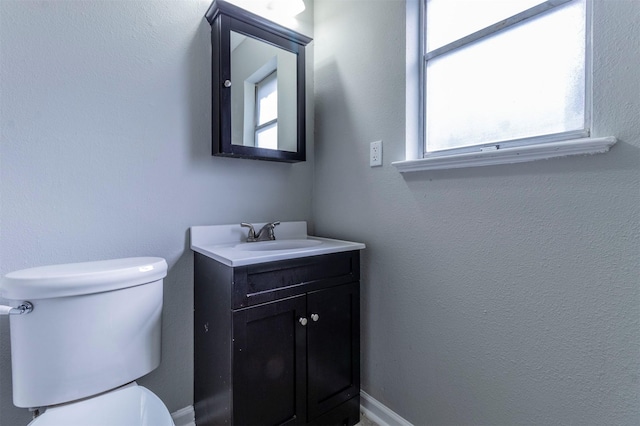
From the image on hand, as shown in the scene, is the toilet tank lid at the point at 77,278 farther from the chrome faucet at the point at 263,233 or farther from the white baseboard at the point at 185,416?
the white baseboard at the point at 185,416

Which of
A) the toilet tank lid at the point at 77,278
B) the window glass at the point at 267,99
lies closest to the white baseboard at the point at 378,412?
the toilet tank lid at the point at 77,278

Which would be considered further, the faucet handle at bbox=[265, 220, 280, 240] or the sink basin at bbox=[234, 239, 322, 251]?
the faucet handle at bbox=[265, 220, 280, 240]

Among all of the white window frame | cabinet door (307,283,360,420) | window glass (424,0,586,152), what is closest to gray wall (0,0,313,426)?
cabinet door (307,283,360,420)

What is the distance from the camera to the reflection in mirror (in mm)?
1393

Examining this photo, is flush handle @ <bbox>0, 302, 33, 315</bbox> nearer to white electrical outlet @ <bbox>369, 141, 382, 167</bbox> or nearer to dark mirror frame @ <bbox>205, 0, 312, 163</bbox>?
dark mirror frame @ <bbox>205, 0, 312, 163</bbox>

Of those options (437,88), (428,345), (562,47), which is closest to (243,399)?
(428,345)

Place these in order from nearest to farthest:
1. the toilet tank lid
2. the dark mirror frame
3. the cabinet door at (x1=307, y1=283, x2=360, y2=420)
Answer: the toilet tank lid → the cabinet door at (x1=307, y1=283, x2=360, y2=420) → the dark mirror frame

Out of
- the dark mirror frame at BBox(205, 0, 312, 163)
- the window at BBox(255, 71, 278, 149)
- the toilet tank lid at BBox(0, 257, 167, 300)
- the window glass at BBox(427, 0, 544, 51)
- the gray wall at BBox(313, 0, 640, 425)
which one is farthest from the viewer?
the window at BBox(255, 71, 278, 149)

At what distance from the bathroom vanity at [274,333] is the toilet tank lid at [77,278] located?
24 cm

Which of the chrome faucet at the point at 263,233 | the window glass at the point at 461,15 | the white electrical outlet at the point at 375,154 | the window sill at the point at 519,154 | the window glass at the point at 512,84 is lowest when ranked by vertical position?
the chrome faucet at the point at 263,233

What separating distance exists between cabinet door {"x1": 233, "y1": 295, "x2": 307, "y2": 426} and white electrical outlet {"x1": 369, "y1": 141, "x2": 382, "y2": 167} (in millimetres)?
654

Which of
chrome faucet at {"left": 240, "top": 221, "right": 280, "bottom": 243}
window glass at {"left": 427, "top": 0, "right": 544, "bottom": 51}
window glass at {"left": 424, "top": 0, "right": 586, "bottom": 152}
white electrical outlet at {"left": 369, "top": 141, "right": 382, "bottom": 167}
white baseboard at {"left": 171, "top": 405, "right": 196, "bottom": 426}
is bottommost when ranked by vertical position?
white baseboard at {"left": 171, "top": 405, "right": 196, "bottom": 426}

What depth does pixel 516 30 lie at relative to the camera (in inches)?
39.1

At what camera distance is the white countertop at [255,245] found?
108 cm
